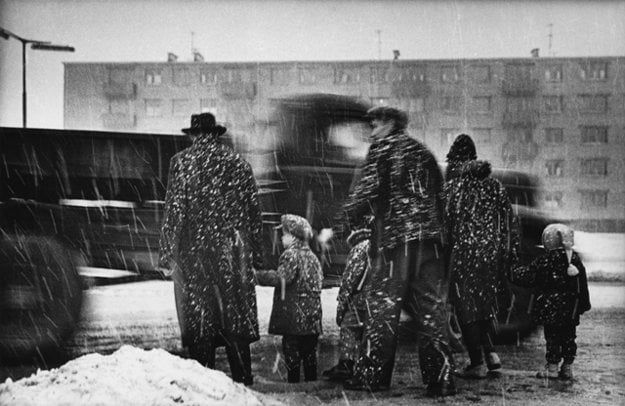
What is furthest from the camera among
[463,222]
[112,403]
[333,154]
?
[333,154]

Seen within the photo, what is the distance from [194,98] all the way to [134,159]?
2.24ft

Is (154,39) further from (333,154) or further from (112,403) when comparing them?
(112,403)

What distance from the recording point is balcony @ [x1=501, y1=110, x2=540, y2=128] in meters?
4.98

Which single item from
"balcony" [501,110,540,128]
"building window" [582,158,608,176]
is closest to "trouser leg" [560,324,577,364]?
"building window" [582,158,608,176]

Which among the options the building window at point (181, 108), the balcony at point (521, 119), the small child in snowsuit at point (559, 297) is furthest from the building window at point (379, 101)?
the small child in snowsuit at point (559, 297)

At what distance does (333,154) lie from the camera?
5621mm

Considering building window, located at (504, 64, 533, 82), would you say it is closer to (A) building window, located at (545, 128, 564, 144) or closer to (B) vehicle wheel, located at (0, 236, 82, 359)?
(A) building window, located at (545, 128, 564, 144)

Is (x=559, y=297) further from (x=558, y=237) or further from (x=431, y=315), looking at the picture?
(x=431, y=315)

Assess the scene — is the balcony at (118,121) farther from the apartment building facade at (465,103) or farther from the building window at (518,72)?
the building window at (518,72)

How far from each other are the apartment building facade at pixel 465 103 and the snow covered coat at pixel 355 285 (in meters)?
0.97

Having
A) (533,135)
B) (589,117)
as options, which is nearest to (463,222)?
(533,135)

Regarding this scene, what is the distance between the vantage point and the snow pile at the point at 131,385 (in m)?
3.74

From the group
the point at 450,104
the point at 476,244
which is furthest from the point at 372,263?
the point at 450,104

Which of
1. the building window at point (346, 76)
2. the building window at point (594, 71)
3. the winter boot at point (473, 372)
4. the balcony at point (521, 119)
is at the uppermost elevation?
the building window at point (594, 71)
